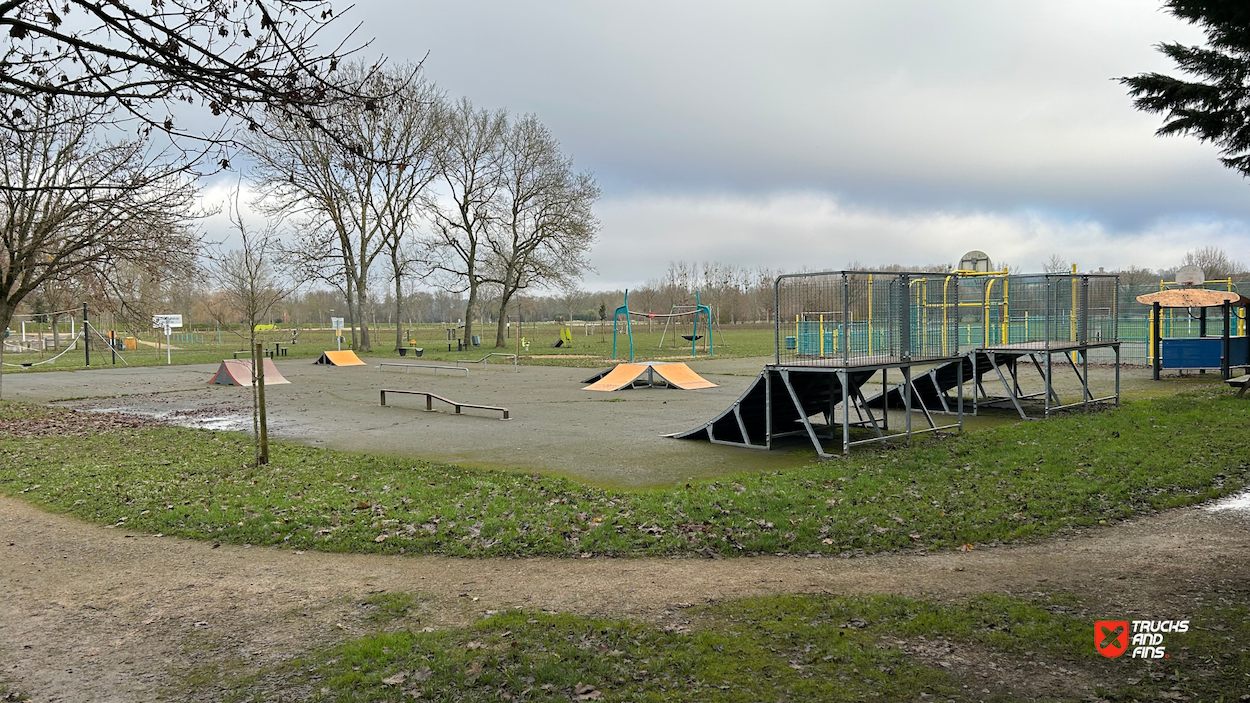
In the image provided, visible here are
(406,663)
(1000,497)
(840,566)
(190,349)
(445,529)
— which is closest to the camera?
(406,663)

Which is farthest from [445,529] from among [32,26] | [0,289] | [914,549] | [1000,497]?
[0,289]

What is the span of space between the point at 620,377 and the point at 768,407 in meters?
9.90

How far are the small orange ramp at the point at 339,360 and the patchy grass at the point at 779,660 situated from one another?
2940 centimetres

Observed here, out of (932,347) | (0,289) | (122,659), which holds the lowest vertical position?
(122,659)

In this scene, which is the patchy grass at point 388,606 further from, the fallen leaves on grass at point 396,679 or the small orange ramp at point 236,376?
the small orange ramp at point 236,376

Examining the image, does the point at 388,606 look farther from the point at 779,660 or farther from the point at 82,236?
the point at 82,236

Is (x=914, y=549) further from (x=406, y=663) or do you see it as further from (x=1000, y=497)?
(x=406, y=663)

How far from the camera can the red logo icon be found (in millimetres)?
3973

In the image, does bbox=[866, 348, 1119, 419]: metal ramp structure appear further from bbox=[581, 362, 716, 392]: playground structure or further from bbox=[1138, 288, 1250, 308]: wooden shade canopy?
bbox=[581, 362, 716, 392]: playground structure

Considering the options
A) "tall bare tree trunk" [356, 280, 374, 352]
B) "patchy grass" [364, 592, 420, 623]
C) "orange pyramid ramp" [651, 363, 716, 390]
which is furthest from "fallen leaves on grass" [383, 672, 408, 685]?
"tall bare tree trunk" [356, 280, 374, 352]

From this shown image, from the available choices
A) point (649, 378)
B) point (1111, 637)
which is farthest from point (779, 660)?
point (649, 378)

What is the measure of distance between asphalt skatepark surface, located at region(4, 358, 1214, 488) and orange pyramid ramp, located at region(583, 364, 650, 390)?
16.5 inches

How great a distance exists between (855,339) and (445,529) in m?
6.87

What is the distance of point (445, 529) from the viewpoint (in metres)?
6.63
